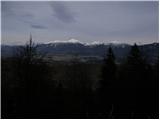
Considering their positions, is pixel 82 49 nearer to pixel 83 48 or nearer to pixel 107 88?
pixel 83 48

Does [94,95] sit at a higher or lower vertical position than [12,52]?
lower

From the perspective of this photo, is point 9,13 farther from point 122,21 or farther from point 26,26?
point 122,21

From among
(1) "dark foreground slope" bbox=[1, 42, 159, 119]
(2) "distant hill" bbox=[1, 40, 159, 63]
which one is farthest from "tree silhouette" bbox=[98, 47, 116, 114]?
(2) "distant hill" bbox=[1, 40, 159, 63]

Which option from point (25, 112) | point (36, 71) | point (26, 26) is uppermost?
point (26, 26)

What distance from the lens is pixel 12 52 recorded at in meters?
5.57

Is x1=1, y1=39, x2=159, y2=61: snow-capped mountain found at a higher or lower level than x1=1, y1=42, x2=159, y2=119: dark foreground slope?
higher

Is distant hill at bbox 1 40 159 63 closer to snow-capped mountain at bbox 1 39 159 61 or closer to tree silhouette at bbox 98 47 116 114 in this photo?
snow-capped mountain at bbox 1 39 159 61

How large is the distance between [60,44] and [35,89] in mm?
460

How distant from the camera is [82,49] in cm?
559

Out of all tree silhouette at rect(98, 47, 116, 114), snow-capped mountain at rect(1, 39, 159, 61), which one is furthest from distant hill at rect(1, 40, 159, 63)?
tree silhouette at rect(98, 47, 116, 114)

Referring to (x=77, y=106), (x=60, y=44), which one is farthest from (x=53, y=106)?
(x=60, y=44)

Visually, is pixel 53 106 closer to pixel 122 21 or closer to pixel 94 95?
pixel 94 95

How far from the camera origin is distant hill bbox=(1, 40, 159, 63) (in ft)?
18.2

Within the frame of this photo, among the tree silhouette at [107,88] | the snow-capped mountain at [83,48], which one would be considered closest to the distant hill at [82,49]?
the snow-capped mountain at [83,48]
